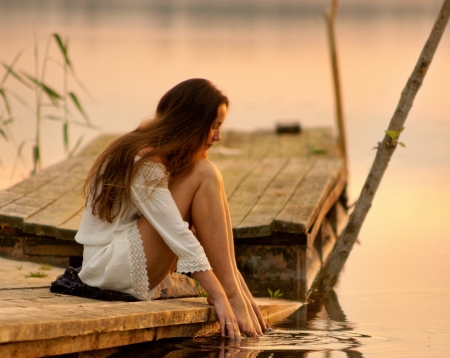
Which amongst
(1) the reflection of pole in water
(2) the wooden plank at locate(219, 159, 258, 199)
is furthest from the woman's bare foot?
(2) the wooden plank at locate(219, 159, 258, 199)

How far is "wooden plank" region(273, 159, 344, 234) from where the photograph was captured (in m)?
5.04

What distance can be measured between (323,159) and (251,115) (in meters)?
6.24

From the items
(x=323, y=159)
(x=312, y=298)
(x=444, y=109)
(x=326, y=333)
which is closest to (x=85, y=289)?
(x=326, y=333)

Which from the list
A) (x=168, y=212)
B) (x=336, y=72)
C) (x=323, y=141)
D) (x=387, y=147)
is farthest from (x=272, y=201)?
(x=336, y=72)

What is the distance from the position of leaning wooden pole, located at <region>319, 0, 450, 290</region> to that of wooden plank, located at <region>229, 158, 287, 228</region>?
1.86ft

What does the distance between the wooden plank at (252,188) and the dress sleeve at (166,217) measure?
1.43 meters

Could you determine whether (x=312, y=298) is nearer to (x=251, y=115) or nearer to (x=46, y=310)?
(x=46, y=310)

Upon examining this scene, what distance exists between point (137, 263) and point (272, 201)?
6.47ft

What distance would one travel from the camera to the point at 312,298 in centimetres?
509

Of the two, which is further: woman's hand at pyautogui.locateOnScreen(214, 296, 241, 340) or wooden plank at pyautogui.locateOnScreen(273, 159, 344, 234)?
wooden plank at pyautogui.locateOnScreen(273, 159, 344, 234)

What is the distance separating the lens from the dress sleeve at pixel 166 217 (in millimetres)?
3705

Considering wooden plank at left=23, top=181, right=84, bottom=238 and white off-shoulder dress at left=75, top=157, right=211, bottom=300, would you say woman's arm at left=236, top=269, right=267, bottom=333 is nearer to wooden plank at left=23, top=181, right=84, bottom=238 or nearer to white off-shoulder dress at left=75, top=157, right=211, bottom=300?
white off-shoulder dress at left=75, top=157, right=211, bottom=300

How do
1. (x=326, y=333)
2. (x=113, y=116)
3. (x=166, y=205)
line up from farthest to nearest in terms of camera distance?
(x=113, y=116) → (x=326, y=333) → (x=166, y=205)

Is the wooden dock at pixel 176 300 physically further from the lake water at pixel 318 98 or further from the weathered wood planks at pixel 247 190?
the lake water at pixel 318 98
